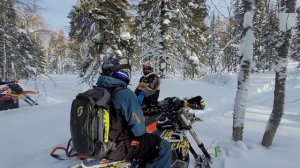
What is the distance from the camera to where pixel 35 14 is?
10219 millimetres

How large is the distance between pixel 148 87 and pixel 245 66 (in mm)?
2196

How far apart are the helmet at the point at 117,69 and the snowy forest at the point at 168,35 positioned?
3.13m

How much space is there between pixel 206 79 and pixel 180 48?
16.7 feet

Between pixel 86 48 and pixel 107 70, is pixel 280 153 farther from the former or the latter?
pixel 86 48

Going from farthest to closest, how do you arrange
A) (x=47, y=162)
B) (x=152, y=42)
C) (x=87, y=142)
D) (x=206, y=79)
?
(x=206, y=79)
(x=152, y=42)
(x=47, y=162)
(x=87, y=142)

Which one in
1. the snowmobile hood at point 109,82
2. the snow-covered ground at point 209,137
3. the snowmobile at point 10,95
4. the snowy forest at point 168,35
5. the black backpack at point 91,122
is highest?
the snowy forest at point 168,35

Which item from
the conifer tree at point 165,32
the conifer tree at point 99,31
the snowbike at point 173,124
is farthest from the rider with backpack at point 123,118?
the conifer tree at point 165,32

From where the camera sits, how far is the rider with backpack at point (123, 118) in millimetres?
3963

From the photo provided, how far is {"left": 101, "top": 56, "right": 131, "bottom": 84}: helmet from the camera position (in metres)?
4.08

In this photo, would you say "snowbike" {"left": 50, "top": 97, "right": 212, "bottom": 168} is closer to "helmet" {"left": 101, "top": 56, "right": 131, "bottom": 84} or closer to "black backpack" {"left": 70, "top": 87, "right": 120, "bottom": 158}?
"helmet" {"left": 101, "top": 56, "right": 131, "bottom": 84}

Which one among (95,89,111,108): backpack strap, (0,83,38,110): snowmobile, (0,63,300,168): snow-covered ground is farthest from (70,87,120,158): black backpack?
(0,83,38,110): snowmobile

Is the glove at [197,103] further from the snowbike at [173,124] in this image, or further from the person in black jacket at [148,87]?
the person in black jacket at [148,87]

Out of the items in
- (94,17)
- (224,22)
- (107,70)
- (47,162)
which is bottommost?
(47,162)

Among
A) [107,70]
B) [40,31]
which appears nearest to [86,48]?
[40,31]
